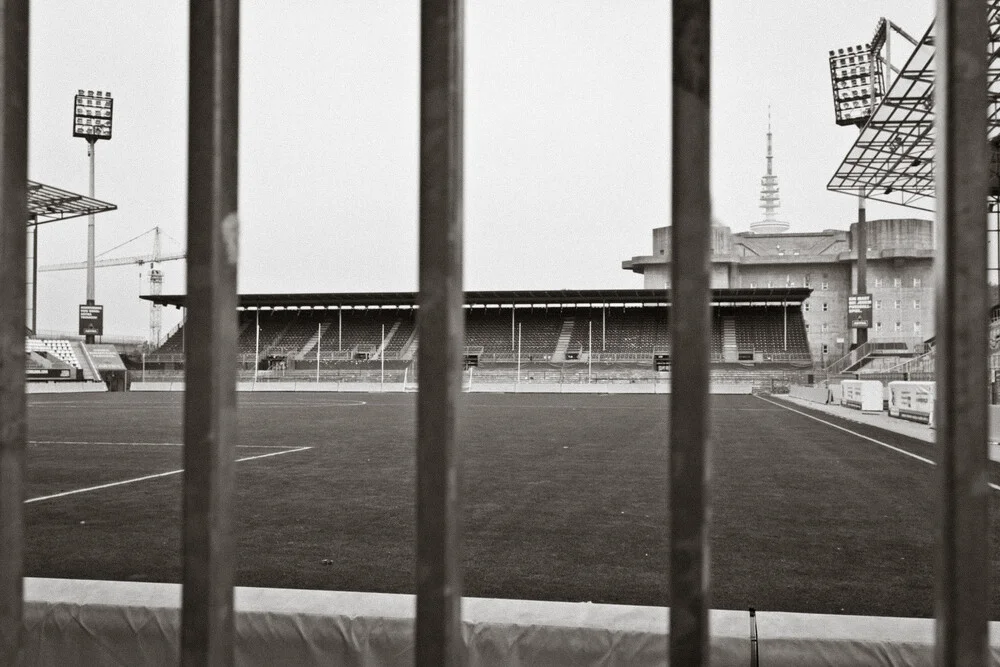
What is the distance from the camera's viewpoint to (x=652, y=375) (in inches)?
2092

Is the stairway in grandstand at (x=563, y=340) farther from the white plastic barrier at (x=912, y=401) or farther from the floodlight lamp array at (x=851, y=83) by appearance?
the white plastic barrier at (x=912, y=401)

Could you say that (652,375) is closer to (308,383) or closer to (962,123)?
(308,383)

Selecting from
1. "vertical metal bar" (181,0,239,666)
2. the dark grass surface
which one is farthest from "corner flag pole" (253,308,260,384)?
"vertical metal bar" (181,0,239,666)

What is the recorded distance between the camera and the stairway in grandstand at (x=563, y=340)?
58312 millimetres

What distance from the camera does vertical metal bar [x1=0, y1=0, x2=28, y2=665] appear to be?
1.13 metres

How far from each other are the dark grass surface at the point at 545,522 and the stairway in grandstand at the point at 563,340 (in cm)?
4541

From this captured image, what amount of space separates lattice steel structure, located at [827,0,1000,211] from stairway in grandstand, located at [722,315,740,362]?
25.6 m

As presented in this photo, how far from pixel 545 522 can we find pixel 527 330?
5523cm

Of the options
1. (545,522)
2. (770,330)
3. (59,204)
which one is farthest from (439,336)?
(770,330)

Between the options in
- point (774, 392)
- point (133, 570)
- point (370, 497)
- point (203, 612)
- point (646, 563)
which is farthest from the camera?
point (774, 392)

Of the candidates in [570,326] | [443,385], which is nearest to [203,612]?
[443,385]

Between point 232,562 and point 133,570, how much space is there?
3897 mm

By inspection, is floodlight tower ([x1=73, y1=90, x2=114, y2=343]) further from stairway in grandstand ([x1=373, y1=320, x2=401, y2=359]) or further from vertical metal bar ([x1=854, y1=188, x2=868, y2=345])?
vertical metal bar ([x1=854, y1=188, x2=868, y2=345])

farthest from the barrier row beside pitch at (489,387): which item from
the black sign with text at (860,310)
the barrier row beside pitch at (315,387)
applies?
the black sign with text at (860,310)
